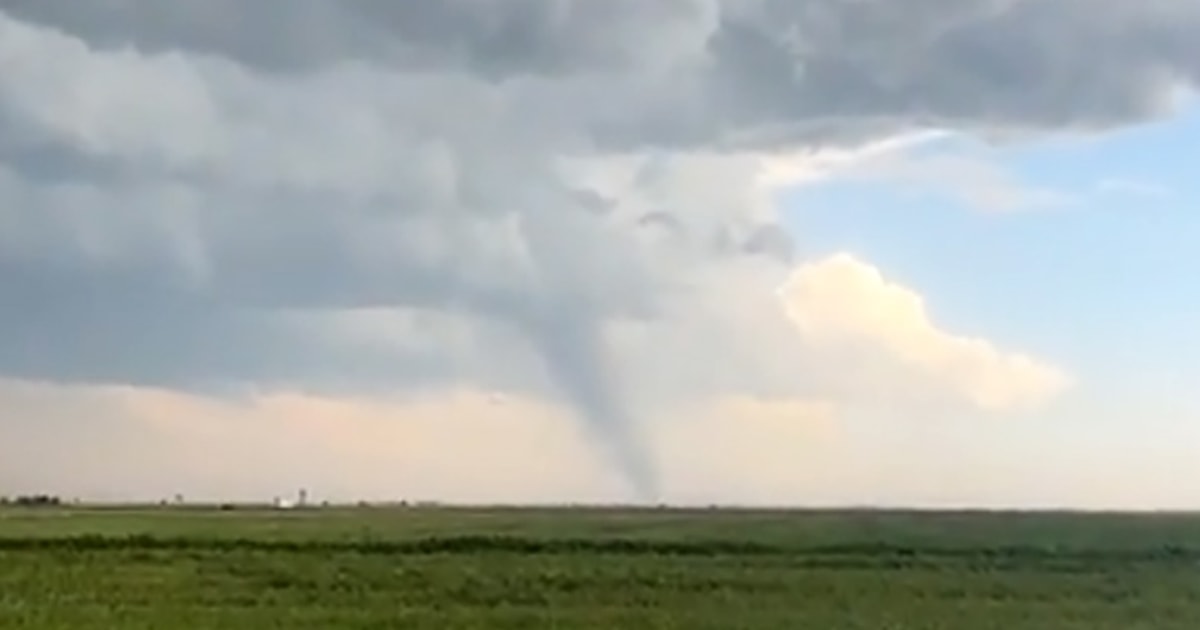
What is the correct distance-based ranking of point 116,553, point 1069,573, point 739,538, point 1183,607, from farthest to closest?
point 739,538 < point 116,553 < point 1069,573 < point 1183,607

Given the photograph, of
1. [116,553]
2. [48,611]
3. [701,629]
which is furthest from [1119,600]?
[116,553]

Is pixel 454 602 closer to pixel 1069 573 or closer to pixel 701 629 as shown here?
pixel 701 629

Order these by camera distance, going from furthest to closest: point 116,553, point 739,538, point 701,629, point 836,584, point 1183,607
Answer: point 739,538, point 116,553, point 836,584, point 1183,607, point 701,629

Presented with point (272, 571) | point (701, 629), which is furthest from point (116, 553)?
point (701, 629)

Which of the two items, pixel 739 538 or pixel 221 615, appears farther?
pixel 739 538

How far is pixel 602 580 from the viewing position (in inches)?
1655

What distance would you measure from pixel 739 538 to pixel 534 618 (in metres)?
21.4

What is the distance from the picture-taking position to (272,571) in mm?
43938

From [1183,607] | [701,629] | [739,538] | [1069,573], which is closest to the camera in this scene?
[701,629]

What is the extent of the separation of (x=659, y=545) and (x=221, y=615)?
19.9 meters

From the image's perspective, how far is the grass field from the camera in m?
34.7

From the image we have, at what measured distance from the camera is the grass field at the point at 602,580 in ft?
114

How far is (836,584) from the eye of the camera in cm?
4147

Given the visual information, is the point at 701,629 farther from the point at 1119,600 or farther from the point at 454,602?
the point at 1119,600
